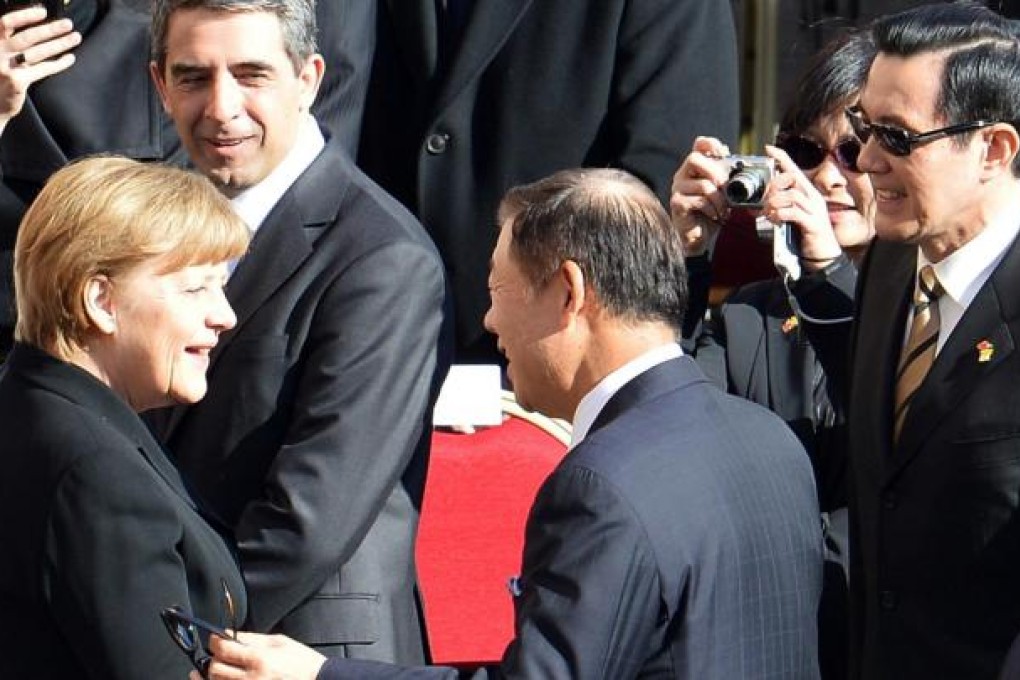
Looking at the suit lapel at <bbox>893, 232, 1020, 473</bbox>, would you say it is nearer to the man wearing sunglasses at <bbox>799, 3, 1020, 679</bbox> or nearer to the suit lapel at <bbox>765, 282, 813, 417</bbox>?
the man wearing sunglasses at <bbox>799, 3, 1020, 679</bbox>

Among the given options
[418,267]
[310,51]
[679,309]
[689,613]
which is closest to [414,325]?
[418,267]

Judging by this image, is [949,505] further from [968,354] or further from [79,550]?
[79,550]

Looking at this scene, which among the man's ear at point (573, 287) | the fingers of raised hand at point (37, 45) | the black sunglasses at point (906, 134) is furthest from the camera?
the fingers of raised hand at point (37, 45)

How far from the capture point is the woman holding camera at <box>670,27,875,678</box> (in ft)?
13.8

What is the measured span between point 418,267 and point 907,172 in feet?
2.89

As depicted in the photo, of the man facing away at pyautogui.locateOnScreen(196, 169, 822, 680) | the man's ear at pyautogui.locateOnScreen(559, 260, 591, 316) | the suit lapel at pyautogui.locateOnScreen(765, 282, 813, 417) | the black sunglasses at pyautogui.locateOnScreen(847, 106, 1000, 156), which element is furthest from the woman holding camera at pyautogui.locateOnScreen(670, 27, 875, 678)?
the man's ear at pyautogui.locateOnScreen(559, 260, 591, 316)

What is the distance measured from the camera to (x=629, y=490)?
9.19 feet

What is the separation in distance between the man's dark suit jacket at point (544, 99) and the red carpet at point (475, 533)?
0.42 m

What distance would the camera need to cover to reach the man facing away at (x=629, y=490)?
2.78 m

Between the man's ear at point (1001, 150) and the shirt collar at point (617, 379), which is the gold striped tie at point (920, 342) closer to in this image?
the man's ear at point (1001, 150)

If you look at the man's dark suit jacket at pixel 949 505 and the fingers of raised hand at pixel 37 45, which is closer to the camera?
the man's dark suit jacket at pixel 949 505

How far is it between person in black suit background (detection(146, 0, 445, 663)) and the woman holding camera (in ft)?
2.12

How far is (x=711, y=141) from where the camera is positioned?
167 inches

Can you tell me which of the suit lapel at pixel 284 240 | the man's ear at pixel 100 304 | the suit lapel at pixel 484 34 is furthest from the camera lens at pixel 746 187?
the man's ear at pixel 100 304
